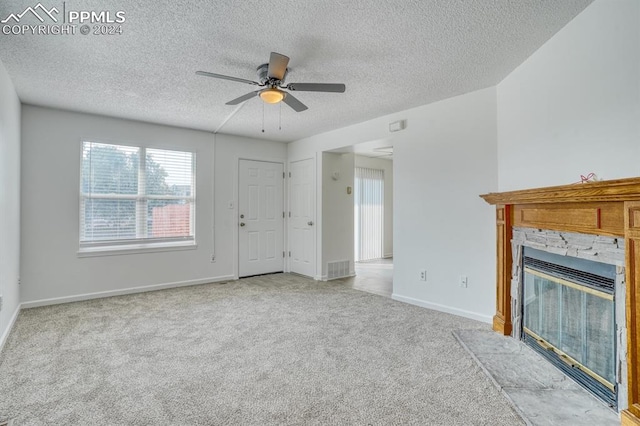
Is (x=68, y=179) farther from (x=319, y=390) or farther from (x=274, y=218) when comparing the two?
(x=319, y=390)

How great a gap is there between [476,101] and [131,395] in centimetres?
387

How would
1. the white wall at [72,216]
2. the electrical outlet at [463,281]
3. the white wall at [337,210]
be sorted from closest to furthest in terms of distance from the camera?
1. the electrical outlet at [463,281]
2. the white wall at [72,216]
3. the white wall at [337,210]

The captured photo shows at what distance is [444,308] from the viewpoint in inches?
143

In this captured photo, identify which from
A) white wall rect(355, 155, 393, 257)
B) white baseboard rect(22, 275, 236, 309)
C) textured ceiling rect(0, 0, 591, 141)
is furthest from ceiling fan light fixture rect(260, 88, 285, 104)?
white wall rect(355, 155, 393, 257)

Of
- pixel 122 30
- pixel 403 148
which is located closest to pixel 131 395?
pixel 122 30

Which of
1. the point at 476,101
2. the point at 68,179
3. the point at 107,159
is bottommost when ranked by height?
the point at 68,179

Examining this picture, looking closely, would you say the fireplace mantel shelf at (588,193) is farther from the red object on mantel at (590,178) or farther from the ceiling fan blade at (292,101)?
the ceiling fan blade at (292,101)

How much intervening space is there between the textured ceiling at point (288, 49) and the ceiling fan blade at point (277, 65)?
0.17m

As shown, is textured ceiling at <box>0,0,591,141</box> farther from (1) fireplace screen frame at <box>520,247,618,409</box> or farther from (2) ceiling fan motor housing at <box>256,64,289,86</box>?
(1) fireplace screen frame at <box>520,247,618,409</box>

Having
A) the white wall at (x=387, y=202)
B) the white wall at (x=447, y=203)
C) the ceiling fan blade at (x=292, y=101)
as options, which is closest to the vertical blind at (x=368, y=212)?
the white wall at (x=387, y=202)

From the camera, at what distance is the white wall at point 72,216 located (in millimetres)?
3871

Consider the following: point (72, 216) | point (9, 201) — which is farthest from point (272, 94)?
point (72, 216)

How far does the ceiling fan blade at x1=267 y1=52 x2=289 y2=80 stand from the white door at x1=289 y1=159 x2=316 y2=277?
2.93 meters

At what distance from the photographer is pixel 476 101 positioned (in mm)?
3395
